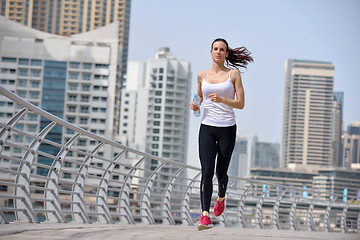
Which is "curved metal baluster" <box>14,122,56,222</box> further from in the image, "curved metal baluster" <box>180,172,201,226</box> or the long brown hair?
"curved metal baluster" <box>180,172,201,226</box>

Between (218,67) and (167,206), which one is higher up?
(218,67)

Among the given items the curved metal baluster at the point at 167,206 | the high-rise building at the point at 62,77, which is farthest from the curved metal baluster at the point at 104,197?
the high-rise building at the point at 62,77

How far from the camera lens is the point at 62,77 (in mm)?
106812

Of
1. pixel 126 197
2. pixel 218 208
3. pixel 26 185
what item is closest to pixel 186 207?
pixel 126 197

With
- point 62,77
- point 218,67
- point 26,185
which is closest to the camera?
point 26,185

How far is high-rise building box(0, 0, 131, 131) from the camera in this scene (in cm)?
17762

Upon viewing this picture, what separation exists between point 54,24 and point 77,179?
605 feet

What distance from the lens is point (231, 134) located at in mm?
5922

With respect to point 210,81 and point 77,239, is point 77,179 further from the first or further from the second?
point 77,239

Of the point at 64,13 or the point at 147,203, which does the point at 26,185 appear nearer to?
the point at 147,203

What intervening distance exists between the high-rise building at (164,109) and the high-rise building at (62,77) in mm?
26737

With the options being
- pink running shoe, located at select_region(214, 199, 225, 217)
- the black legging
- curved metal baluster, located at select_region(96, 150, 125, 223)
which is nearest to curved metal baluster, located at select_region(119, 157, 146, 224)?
curved metal baluster, located at select_region(96, 150, 125, 223)

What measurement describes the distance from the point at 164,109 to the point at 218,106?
431 ft

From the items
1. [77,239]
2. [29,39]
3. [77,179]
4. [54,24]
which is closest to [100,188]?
[77,179]
